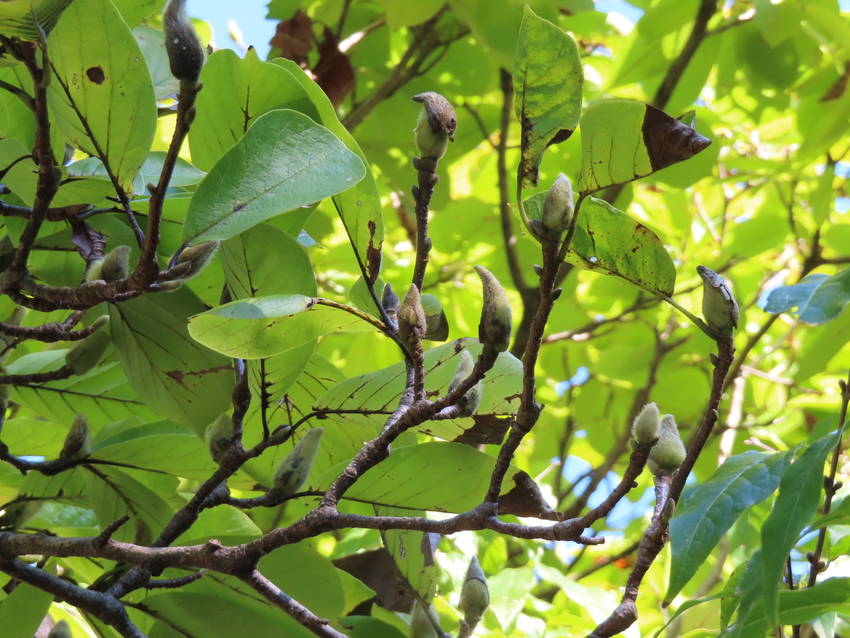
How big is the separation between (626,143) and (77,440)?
0.44 m

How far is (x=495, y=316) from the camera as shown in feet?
1.50

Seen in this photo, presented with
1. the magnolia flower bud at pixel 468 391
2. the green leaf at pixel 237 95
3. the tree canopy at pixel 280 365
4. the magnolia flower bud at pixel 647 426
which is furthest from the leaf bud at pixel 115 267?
the magnolia flower bud at pixel 647 426

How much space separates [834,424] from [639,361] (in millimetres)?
1022

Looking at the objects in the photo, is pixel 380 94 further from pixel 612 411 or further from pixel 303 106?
pixel 303 106

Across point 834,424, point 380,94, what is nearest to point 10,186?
point 834,424

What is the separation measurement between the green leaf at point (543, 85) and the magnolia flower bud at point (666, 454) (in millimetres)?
176

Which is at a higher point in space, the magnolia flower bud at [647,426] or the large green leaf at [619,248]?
the large green leaf at [619,248]

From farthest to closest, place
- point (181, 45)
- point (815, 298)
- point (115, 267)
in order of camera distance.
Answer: point (815, 298) → point (115, 267) → point (181, 45)

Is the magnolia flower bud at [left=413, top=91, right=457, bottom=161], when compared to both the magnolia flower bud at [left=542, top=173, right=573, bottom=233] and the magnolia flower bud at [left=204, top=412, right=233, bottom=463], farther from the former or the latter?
the magnolia flower bud at [left=204, top=412, right=233, bottom=463]

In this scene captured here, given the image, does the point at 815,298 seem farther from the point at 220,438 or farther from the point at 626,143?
the point at 220,438

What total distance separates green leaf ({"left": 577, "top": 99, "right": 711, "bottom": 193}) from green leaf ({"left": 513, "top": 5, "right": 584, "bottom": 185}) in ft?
0.04

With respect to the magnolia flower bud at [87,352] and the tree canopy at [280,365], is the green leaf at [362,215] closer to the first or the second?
the tree canopy at [280,365]

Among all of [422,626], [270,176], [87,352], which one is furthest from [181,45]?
[422,626]

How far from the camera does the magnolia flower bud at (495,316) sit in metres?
0.46
